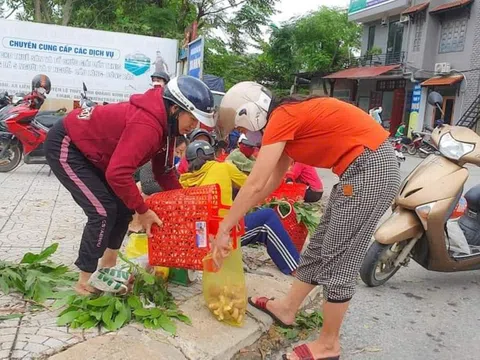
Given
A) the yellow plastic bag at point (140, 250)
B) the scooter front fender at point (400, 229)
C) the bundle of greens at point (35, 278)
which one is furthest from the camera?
the scooter front fender at point (400, 229)

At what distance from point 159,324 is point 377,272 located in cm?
200

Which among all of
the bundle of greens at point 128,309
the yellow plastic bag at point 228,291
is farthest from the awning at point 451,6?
the bundle of greens at point 128,309

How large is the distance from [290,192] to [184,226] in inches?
66.9

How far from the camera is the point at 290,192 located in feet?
13.7

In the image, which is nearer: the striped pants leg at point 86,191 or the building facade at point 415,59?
the striped pants leg at point 86,191

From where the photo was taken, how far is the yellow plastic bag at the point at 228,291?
278 cm

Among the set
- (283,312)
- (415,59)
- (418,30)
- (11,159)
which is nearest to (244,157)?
(283,312)

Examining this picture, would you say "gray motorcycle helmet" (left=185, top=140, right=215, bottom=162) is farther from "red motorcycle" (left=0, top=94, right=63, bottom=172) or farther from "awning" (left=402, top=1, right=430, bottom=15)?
"awning" (left=402, top=1, right=430, bottom=15)

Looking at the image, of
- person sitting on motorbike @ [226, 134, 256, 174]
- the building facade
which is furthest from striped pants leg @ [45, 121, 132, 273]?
the building facade

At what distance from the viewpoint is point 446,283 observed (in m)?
4.14

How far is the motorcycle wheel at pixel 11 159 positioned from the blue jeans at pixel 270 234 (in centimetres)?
543

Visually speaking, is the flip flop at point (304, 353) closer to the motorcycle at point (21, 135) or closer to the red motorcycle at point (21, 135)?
the motorcycle at point (21, 135)

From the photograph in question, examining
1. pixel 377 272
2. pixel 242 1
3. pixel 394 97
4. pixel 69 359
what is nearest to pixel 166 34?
pixel 242 1

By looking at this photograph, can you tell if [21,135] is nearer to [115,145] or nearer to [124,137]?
[115,145]
